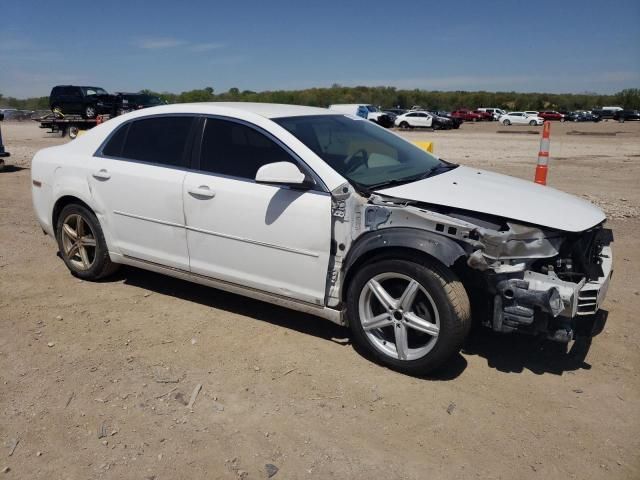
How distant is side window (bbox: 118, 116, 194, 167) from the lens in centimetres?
439

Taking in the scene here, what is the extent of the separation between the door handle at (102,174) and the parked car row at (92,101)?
26.1 metres

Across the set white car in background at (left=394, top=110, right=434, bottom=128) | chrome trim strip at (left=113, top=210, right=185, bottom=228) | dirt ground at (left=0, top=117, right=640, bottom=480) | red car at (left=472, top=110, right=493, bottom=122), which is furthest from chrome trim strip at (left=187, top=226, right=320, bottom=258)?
red car at (left=472, top=110, right=493, bottom=122)

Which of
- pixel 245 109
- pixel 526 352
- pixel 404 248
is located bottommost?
pixel 526 352

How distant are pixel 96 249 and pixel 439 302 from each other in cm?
318

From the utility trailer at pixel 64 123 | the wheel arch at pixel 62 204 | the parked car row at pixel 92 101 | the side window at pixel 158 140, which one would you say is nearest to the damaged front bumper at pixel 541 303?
the side window at pixel 158 140

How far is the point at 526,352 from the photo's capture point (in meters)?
3.95

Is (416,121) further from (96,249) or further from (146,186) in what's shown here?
(146,186)

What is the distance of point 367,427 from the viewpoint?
10.1ft

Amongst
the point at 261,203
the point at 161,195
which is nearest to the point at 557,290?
the point at 261,203

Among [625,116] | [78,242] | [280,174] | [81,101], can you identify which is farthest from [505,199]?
[625,116]

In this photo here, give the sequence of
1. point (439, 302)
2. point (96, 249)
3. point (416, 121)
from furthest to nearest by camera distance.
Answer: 1. point (416, 121)
2. point (96, 249)
3. point (439, 302)

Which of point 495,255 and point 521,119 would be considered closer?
point 495,255

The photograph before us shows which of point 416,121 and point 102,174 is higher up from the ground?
point 102,174

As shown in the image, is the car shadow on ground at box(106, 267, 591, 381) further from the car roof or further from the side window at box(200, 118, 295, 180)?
the car roof
